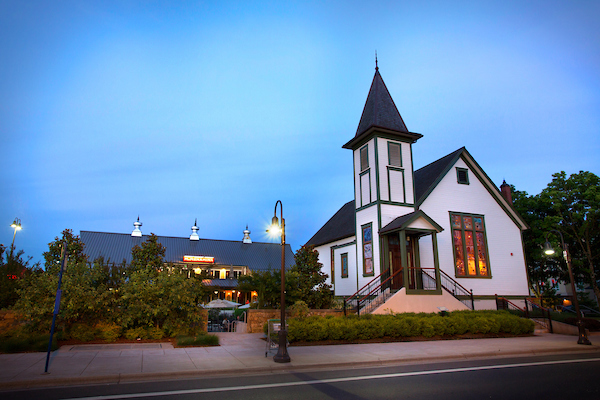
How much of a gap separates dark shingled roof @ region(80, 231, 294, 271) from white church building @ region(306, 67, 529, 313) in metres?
24.4

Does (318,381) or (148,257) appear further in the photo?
(148,257)

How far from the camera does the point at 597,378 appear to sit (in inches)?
345

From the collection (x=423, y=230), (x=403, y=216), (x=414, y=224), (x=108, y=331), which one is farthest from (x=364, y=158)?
(x=108, y=331)

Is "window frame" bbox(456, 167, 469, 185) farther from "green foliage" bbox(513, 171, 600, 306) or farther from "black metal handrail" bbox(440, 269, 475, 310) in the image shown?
"green foliage" bbox(513, 171, 600, 306)

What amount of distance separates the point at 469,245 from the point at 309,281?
36.7 feet

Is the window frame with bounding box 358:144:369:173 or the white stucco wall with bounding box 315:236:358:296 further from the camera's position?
the white stucco wall with bounding box 315:236:358:296

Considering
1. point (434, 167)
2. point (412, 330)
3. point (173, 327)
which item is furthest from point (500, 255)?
point (173, 327)

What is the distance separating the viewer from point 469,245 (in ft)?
76.3

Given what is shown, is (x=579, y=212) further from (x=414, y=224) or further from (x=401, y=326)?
(x=401, y=326)

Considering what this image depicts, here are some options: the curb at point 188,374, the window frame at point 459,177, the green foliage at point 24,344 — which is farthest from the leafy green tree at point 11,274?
the window frame at point 459,177

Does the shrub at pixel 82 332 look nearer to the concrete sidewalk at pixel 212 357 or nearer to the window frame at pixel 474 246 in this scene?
the concrete sidewalk at pixel 212 357

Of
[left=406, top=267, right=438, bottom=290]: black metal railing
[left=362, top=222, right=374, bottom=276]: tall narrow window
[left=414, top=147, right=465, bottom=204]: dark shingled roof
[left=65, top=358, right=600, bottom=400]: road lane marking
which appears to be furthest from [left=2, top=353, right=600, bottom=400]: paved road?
[left=414, top=147, right=465, bottom=204]: dark shingled roof

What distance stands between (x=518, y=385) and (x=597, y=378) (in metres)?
2.43

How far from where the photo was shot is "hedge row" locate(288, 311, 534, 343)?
14.4m
